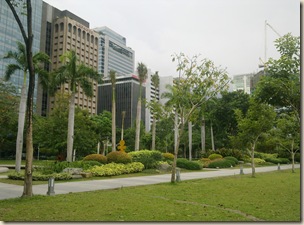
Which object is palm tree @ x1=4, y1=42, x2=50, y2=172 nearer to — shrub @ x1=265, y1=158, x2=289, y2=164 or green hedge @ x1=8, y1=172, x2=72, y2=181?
green hedge @ x1=8, y1=172, x2=72, y2=181

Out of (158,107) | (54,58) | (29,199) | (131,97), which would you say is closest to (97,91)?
(54,58)

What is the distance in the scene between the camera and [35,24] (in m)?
82.5

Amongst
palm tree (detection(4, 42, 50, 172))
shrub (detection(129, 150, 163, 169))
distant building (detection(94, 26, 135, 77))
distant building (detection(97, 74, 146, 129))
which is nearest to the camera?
palm tree (detection(4, 42, 50, 172))

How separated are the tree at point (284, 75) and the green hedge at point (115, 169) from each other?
A: 1233 cm

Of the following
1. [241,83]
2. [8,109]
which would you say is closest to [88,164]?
[8,109]

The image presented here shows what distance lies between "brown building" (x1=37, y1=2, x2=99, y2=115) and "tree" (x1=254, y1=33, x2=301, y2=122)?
83.9 metres

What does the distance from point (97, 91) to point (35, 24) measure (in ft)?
95.4

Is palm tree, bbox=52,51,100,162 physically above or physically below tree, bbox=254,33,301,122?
above

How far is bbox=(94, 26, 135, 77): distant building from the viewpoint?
100625 millimetres

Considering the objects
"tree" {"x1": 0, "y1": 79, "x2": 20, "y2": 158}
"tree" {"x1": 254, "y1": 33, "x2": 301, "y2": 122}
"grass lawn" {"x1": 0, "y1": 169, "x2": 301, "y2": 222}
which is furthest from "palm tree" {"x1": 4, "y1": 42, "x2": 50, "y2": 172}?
"tree" {"x1": 254, "y1": 33, "x2": 301, "y2": 122}

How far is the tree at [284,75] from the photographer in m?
10.6

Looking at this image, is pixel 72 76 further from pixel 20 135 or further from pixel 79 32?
pixel 79 32

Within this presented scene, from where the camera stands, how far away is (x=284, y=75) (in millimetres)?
10930

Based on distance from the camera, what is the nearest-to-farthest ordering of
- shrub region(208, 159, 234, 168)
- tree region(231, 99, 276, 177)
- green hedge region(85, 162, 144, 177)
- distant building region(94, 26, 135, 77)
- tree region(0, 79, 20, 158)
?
tree region(231, 99, 276, 177) → green hedge region(85, 162, 144, 177) → shrub region(208, 159, 234, 168) → tree region(0, 79, 20, 158) → distant building region(94, 26, 135, 77)
